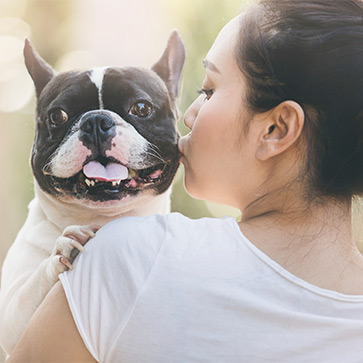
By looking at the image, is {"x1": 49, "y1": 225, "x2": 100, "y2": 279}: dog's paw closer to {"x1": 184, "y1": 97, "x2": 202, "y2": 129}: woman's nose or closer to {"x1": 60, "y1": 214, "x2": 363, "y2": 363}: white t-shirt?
{"x1": 60, "y1": 214, "x2": 363, "y2": 363}: white t-shirt

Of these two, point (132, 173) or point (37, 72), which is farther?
point (37, 72)

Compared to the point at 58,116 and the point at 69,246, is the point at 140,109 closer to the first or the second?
the point at 58,116

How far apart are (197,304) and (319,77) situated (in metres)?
0.38

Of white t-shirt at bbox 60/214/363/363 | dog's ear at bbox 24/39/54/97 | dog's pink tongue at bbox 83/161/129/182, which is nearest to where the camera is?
white t-shirt at bbox 60/214/363/363

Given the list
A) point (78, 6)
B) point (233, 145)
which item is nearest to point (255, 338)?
point (233, 145)

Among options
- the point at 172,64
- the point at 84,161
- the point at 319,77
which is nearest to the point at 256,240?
the point at 319,77

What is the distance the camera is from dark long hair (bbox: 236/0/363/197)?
801 mm

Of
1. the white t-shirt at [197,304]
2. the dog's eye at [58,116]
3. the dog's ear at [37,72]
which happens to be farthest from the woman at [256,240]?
the dog's ear at [37,72]

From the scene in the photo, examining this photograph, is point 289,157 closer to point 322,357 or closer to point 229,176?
point 229,176

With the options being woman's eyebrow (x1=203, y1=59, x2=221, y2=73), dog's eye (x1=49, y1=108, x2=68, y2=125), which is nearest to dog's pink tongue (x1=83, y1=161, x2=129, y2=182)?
dog's eye (x1=49, y1=108, x2=68, y2=125)

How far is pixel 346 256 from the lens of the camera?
0.81 metres

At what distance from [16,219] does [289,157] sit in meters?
1.18

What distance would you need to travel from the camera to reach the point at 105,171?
0.97 metres

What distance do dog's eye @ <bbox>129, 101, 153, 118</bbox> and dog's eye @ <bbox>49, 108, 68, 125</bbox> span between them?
129 mm
